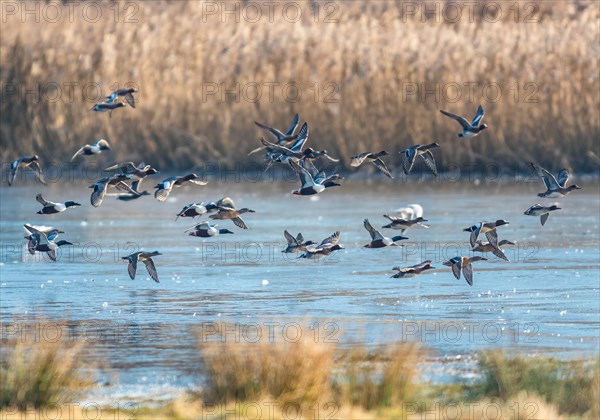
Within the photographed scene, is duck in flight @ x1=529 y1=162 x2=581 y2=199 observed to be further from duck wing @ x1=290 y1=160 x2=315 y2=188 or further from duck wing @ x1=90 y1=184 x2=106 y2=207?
duck wing @ x1=90 y1=184 x2=106 y2=207

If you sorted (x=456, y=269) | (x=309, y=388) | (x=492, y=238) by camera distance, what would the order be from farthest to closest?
(x=492, y=238) → (x=456, y=269) → (x=309, y=388)

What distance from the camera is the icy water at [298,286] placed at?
33.8ft

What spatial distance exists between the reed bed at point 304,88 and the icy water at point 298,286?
2098mm

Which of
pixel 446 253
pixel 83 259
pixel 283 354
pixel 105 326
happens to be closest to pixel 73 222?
pixel 83 259

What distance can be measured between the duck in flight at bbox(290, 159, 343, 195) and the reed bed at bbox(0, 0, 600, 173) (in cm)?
1123

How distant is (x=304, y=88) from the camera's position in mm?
24297

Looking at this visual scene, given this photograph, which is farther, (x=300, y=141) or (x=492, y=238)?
(x=492, y=238)

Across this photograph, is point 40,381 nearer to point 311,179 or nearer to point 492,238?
point 311,179

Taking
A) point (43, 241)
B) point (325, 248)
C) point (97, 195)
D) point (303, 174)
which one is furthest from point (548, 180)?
point (43, 241)

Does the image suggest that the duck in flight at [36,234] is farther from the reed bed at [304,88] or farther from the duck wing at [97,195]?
the reed bed at [304,88]

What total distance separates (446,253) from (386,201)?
5.21m

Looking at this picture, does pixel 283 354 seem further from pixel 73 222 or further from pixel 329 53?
pixel 329 53

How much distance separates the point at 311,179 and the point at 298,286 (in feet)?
5.81

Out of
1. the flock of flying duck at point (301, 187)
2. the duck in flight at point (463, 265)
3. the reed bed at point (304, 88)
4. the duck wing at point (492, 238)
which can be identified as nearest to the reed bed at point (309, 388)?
the flock of flying duck at point (301, 187)
